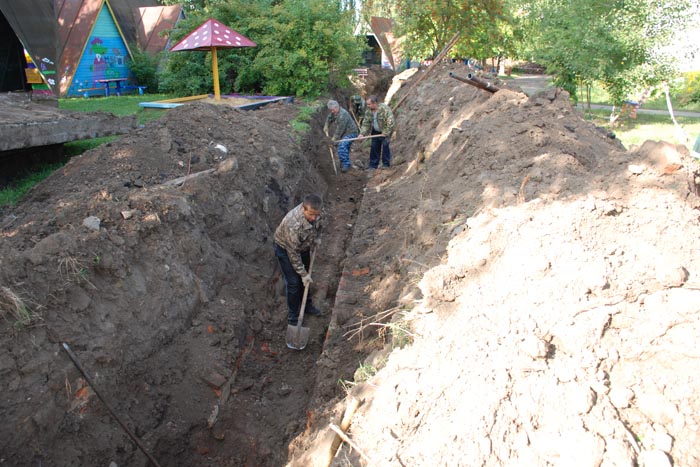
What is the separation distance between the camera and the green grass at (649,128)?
1223 centimetres

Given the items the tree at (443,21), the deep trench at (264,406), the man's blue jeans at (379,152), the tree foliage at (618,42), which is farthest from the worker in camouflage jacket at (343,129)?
the tree at (443,21)

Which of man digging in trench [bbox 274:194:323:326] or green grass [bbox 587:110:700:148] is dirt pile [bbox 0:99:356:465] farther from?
green grass [bbox 587:110:700:148]

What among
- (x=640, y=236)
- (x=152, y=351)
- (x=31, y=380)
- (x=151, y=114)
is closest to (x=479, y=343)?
(x=640, y=236)

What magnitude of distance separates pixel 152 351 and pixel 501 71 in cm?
3925

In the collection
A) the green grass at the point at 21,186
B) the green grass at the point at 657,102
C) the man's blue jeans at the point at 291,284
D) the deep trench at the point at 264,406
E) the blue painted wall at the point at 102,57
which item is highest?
the blue painted wall at the point at 102,57

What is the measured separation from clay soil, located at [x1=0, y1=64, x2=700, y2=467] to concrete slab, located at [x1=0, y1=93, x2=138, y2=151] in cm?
95

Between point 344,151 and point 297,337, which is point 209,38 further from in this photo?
point 297,337

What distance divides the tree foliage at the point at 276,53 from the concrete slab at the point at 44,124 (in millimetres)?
A: 7071

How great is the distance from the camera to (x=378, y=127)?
10.8 meters

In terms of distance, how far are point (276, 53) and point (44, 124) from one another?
29.9 feet

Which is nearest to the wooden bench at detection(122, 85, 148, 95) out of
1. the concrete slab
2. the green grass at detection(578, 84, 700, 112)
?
the concrete slab

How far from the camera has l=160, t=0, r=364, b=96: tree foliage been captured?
1480 centimetres

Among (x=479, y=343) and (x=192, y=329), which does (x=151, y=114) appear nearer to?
(x=192, y=329)

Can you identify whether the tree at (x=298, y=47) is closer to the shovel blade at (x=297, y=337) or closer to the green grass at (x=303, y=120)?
the green grass at (x=303, y=120)
